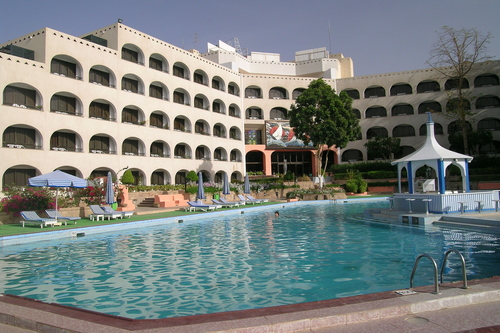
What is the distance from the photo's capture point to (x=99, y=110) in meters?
33.3

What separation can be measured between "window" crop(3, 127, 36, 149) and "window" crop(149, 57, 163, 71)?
1372 cm

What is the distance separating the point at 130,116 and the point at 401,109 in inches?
1376

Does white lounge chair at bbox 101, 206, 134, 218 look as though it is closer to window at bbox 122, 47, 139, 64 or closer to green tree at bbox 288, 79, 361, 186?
window at bbox 122, 47, 139, 64

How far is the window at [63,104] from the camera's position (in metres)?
30.0

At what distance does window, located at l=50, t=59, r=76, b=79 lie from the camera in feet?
97.6

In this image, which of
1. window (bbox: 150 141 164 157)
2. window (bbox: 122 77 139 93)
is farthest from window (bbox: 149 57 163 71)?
window (bbox: 150 141 164 157)

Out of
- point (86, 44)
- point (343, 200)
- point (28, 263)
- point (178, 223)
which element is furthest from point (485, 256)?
point (86, 44)

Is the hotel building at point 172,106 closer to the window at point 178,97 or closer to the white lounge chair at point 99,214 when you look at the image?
the window at point 178,97

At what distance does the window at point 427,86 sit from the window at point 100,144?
129 ft

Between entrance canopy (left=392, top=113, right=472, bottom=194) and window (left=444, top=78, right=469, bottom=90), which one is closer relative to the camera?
entrance canopy (left=392, top=113, right=472, bottom=194)

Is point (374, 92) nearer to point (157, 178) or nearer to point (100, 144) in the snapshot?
point (157, 178)

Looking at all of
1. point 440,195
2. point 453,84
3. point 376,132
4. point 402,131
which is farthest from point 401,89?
point 440,195

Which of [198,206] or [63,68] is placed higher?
[63,68]

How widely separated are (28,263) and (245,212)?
51.6 ft
